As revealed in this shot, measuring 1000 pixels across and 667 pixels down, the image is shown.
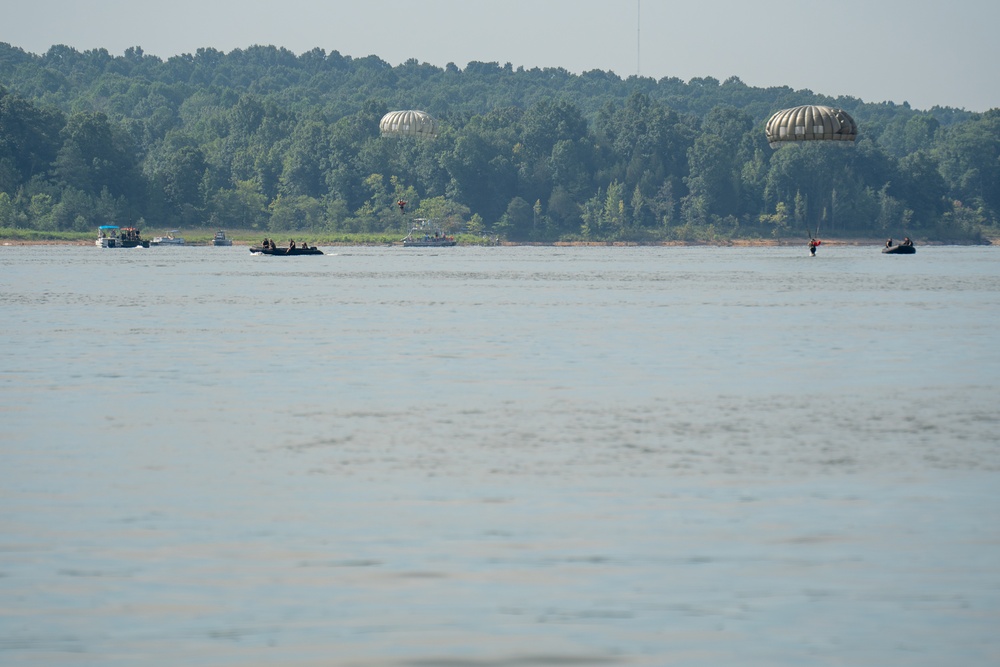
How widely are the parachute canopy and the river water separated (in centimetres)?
11490

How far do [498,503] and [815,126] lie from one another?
15630 cm

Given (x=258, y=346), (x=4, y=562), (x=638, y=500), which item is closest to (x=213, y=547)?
(x=4, y=562)

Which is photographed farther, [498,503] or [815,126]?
[815,126]

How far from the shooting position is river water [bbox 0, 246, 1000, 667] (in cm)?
1853

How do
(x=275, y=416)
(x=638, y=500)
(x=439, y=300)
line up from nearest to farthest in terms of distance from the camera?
(x=638, y=500) < (x=275, y=416) < (x=439, y=300)

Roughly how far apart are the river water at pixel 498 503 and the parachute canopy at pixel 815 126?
115m

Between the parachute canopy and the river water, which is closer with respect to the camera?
the river water

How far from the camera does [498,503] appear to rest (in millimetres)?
26828

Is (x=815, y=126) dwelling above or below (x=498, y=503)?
above

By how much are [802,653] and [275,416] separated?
76.4 ft

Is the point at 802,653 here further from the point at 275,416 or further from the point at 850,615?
the point at 275,416

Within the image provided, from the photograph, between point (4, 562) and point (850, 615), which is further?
point (4, 562)

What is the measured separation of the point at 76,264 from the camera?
592ft

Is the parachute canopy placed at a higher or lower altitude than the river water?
higher
